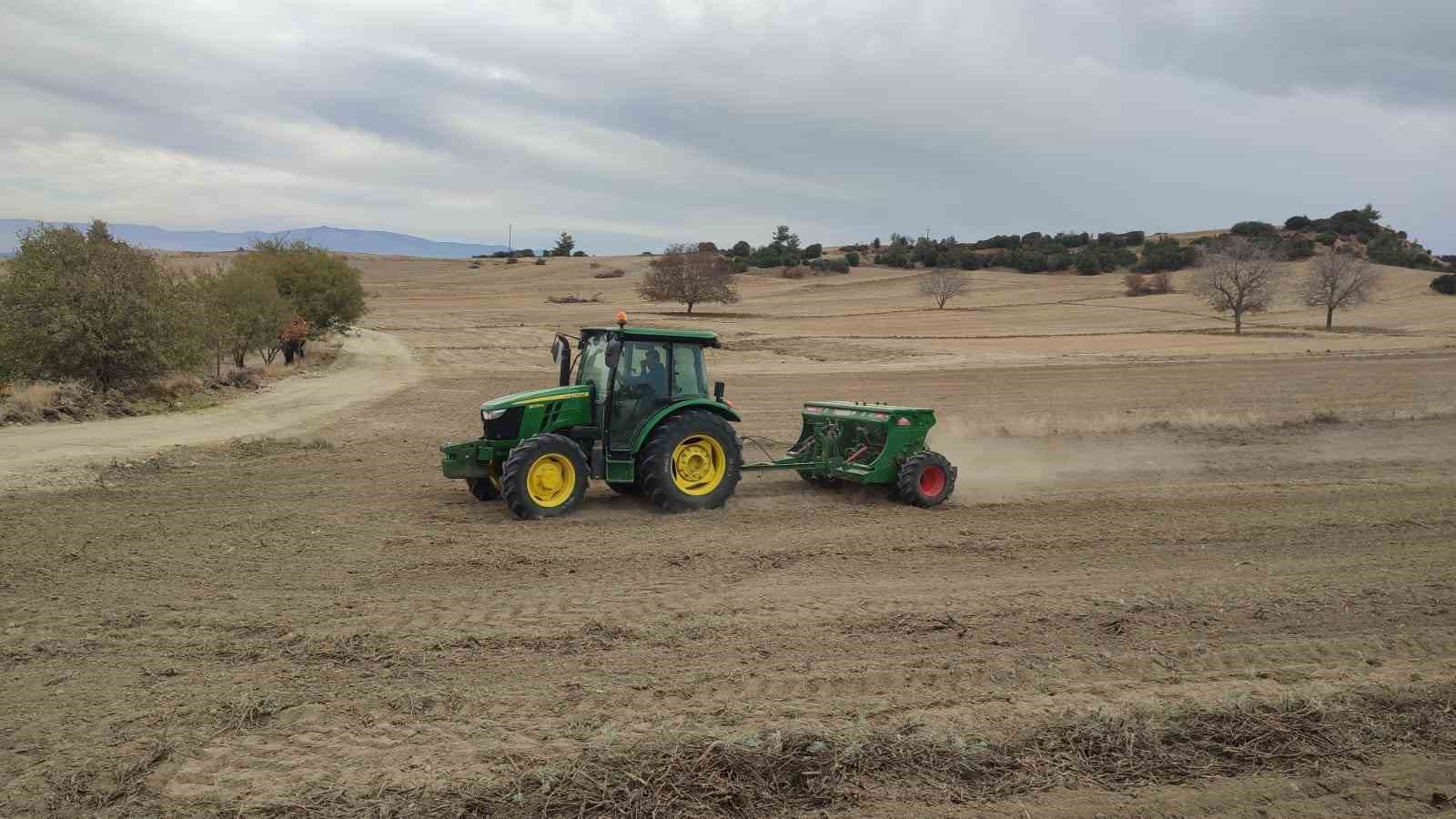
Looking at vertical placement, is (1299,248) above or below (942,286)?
above

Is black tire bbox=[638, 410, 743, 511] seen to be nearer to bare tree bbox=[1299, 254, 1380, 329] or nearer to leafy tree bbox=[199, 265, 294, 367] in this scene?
leafy tree bbox=[199, 265, 294, 367]

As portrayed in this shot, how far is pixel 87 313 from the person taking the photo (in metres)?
18.8

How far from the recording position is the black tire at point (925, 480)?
1067 cm

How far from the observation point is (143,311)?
19359mm

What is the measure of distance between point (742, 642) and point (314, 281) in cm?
3507

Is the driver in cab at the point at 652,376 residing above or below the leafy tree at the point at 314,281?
below

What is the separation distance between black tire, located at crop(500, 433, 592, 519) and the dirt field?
0.22 m

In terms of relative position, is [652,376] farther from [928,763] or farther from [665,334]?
[928,763]

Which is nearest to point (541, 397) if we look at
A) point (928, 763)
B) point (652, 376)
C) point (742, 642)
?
point (652, 376)

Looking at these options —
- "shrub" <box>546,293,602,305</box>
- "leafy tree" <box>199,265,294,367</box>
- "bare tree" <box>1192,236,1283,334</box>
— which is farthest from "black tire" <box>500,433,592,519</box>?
"shrub" <box>546,293,602,305</box>

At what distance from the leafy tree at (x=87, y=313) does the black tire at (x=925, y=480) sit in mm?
16165

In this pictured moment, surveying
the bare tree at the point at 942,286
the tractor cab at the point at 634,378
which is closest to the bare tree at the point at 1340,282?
the bare tree at the point at 942,286

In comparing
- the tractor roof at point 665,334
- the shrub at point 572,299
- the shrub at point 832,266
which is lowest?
the tractor roof at point 665,334

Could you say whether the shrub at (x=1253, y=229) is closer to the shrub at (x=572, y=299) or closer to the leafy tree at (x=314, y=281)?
the shrub at (x=572, y=299)
